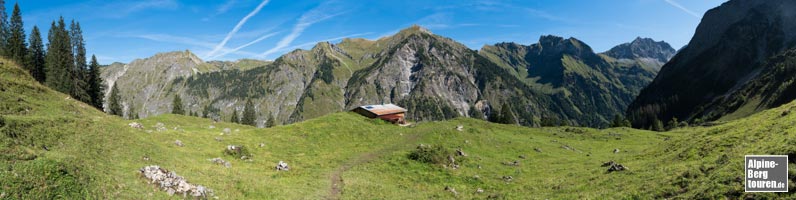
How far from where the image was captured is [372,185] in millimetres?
33406

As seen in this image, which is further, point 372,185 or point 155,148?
point 372,185

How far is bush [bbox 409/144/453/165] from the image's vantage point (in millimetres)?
42594

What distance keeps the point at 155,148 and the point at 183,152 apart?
451cm

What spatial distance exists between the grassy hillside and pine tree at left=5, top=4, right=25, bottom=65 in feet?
119

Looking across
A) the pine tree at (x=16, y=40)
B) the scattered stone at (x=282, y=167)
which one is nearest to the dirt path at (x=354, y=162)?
the scattered stone at (x=282, y=167)

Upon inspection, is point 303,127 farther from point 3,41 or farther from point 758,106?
point 758,106

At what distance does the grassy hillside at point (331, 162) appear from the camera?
18450 mm

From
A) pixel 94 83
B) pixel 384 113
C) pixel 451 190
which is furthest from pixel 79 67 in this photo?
pixel 451 190

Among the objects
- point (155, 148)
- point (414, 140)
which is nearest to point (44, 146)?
point (155, 148)

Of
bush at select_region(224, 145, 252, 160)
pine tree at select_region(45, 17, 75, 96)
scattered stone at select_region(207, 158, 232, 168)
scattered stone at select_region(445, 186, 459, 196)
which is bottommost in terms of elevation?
scattered stone at select_region(445, 186, 459, 196)

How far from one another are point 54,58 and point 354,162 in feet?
314

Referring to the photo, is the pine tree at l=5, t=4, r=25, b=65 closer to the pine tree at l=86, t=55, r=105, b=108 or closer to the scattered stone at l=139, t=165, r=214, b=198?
the pine tree at l=86, t=55, r=105, b=108

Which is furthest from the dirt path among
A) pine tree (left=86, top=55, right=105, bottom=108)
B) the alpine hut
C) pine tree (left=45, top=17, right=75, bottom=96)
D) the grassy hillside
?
pine tree (left=86, top=55, right=105, bottom=108)

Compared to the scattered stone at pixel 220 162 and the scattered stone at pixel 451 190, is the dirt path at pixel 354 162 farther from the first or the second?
the scattered stone at pixel 220 162
